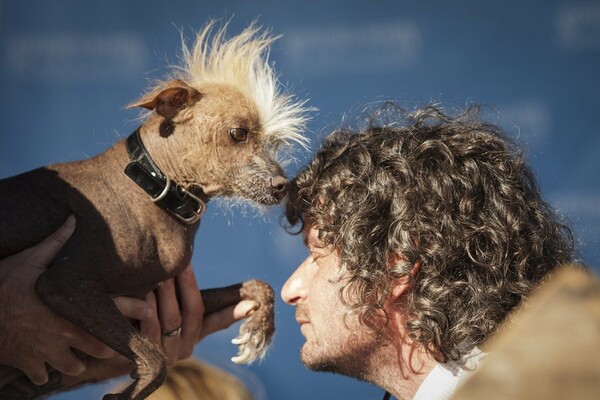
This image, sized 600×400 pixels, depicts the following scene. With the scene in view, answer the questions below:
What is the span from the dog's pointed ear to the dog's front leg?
0.38m

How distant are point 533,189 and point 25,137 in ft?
5.87

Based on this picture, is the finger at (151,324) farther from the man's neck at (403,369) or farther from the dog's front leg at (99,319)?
→ the man's neck at (403,369)

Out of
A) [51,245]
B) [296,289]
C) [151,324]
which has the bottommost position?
[151,324]

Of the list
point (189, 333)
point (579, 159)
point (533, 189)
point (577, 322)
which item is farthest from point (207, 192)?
point (579, 159)

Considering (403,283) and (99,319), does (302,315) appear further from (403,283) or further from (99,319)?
(99,319)

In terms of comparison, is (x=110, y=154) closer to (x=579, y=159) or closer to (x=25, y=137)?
(x=25, y=137)

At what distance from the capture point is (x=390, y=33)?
2723mm

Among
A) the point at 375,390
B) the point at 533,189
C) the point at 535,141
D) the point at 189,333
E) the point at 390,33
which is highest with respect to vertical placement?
the point at 390,33

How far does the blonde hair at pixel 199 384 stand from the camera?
2020 mm

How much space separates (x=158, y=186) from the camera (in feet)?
5.38

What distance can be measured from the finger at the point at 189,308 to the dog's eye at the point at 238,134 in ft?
1.12

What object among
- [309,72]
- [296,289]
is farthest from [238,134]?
[309,72]

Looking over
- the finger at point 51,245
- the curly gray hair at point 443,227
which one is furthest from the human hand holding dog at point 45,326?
the curly gray hair at point 443,227

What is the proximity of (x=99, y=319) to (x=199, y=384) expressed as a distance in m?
0.75
